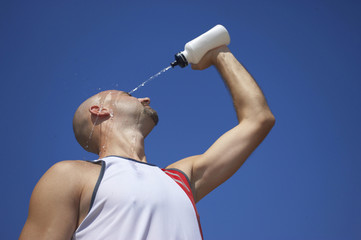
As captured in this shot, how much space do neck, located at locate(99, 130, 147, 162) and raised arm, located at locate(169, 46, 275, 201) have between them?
0.32m

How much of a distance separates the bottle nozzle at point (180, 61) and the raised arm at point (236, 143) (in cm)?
46

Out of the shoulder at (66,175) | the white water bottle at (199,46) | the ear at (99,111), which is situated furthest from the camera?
the white water bottle at (199,46)

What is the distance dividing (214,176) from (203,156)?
0.60 ft

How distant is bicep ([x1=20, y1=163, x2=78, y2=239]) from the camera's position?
1.78 m

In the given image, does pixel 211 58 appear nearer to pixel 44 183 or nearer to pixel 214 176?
pixel 214 176

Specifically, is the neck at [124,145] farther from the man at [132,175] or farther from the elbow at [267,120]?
the elbow at [267,120]

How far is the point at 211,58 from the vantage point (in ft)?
10.1

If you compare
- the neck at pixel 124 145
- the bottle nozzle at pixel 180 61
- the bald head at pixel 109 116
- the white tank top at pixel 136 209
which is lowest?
the white tank top at pixel 136 209

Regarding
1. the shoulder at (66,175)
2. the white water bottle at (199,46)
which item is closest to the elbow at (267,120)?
the white water bottle at (199,46)

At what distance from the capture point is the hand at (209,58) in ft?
9.98

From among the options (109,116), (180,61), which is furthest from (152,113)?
(180,61)

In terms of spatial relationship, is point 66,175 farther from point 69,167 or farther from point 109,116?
point 109,116

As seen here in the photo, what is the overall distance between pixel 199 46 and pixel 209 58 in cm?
18

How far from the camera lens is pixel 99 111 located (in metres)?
2.86
